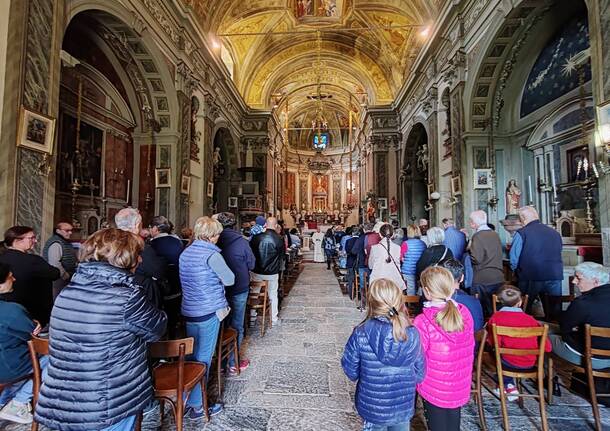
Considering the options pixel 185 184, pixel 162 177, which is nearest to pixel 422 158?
pixel 185 184

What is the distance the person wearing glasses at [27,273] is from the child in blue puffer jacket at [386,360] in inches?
103

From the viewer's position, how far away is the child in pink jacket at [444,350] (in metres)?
1.72

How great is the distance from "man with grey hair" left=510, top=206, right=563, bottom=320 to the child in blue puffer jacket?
2482 millimetres

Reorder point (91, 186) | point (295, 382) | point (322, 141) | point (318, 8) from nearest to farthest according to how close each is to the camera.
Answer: point (295, 382), point (91, 186), point (318, 8), point (322, 141)

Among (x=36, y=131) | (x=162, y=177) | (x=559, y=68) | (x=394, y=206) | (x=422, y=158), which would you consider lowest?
(x=394, y=206)

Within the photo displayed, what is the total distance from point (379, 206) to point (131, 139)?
982cm

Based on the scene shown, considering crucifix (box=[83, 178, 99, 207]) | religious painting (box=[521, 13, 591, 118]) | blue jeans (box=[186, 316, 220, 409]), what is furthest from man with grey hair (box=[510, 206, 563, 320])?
crucifix (box=[83, 178, 99, 207])

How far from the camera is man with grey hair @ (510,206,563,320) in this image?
3332 mm

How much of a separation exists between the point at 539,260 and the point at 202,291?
3.31 metres

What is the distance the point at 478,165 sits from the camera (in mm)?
6703

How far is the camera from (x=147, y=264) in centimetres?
272

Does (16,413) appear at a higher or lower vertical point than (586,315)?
lower

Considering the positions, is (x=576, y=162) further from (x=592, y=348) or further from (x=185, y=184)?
(x=185, y=184)

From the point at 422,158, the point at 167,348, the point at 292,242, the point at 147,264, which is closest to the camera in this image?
the point at 167,348
